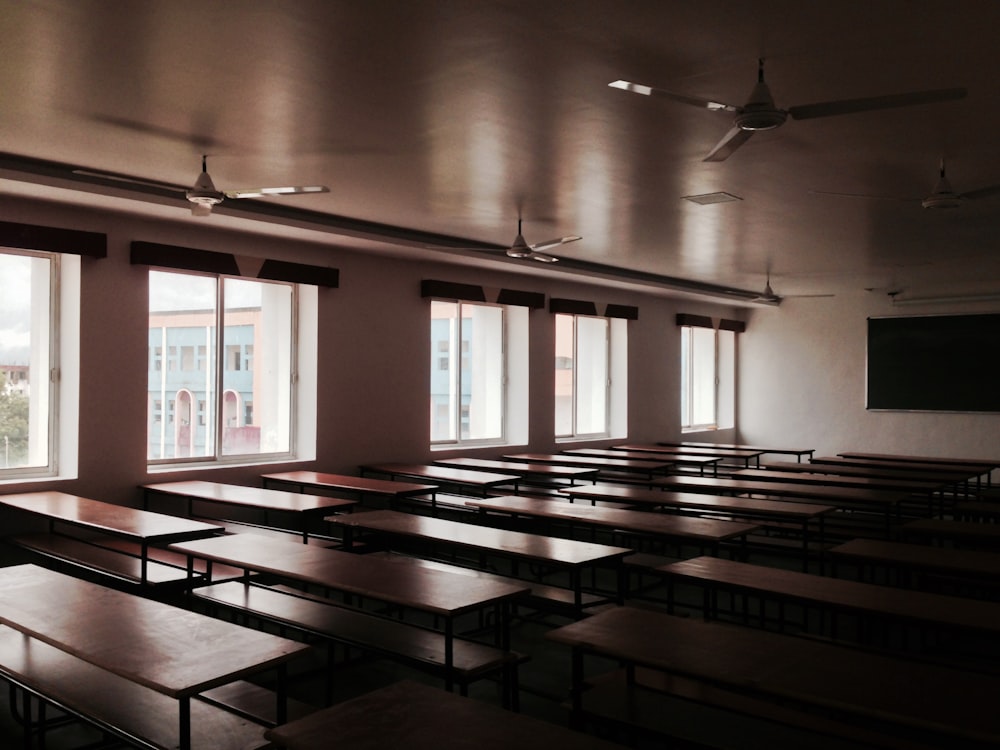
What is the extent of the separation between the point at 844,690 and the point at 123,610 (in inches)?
91.1

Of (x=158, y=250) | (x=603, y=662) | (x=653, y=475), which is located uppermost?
(x=158, y=250)

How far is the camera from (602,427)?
37.3 ft

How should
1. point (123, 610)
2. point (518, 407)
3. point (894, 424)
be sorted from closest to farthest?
point (123, 610), point (518, 407), point (894, 424)

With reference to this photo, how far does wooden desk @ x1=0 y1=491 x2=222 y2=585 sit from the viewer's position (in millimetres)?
4250

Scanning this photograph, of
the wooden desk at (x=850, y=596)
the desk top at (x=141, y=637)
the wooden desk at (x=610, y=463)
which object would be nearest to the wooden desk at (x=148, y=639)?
the desk top at (x=141, y=637)

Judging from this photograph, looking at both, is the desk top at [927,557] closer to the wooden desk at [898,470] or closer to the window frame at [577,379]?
the wooden desk at [898,470]

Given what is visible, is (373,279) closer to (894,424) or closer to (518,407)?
(518,407)

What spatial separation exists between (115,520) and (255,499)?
986 millimetres

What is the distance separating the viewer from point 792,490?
19.8 feet

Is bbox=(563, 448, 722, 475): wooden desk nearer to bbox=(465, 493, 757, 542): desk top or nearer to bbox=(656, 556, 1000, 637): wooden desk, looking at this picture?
bbox=(465, 493, 757, 542): desk top

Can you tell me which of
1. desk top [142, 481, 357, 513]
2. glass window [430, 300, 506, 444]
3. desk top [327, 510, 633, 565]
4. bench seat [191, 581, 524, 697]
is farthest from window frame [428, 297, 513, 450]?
bench seat [191, 581, 524, 697]

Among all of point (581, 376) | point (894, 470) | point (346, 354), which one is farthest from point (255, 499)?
point (581, 376)

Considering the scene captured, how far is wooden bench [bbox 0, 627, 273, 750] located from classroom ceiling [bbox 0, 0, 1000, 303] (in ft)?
7.67

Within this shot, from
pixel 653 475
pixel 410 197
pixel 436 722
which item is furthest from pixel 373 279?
pixel 436 722
